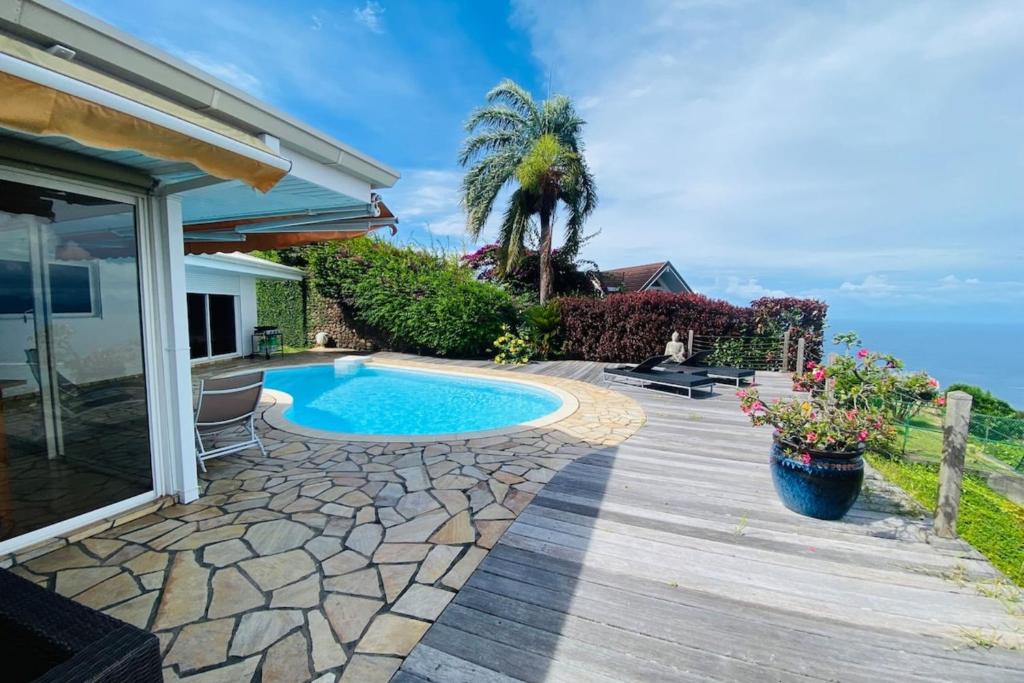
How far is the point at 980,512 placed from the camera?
4605mm

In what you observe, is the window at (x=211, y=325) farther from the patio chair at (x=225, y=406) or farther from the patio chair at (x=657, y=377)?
the patio chair at (x=657, y=377)

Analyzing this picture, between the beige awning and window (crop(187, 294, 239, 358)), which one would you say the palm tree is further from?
the beige awning

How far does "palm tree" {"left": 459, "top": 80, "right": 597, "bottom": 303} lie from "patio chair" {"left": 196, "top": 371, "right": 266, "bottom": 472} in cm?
1120

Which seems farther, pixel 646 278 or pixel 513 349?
pixel 646 278

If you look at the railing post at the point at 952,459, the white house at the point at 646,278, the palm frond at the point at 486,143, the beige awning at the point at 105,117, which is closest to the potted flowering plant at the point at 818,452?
the railing post at the point at 952,459

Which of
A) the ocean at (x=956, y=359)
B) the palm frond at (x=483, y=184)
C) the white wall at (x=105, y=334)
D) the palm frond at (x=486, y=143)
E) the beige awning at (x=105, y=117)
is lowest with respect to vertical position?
the ocean at (x=956, y=359)

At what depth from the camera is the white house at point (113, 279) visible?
2529mm

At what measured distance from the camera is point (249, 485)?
4.29m

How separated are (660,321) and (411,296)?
8.67 meters

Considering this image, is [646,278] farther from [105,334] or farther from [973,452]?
[105,334]

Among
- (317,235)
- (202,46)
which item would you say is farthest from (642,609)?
(202,46)

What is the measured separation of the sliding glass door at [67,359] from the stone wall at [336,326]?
1275cm

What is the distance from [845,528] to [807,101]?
8.58 meters

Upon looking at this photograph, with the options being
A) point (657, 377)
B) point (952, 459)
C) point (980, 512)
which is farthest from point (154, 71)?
point (657, 377)
